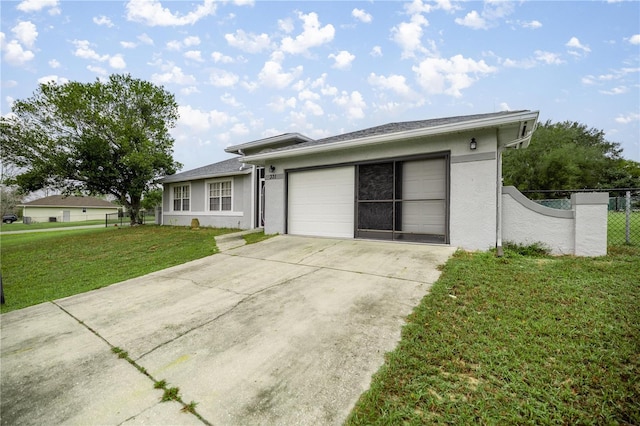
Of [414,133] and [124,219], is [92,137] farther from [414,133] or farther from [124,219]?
[414,133]

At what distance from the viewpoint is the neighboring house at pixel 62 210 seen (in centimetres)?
3350

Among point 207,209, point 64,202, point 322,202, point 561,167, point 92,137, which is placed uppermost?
point 92,137

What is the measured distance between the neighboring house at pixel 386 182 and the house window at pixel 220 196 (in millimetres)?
50

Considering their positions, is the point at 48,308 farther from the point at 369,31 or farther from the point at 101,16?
the point at 369,31

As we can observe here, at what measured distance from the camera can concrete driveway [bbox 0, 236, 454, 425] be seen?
1.89m

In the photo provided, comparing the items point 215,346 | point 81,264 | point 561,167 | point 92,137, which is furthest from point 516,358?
point 561,167

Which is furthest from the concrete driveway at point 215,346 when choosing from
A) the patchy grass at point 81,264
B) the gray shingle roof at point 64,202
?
the gray shingle roof at point 64,202

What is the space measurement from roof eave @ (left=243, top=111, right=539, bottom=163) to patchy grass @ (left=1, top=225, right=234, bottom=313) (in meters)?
3.74

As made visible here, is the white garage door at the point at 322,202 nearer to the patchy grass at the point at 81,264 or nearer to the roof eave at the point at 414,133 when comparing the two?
the roof eave at the point at 414,133

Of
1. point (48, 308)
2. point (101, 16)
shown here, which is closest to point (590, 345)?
point (48, 308)

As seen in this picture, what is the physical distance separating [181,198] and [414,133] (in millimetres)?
13803

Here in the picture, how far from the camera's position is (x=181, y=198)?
1543 centimetres

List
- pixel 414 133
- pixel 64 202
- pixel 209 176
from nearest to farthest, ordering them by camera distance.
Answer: pixel 414 133
pixel 209 176
pixel 64 202

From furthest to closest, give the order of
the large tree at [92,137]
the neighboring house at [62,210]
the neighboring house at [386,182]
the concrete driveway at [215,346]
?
the neighboring house at [62,210] → the large tree at [92,137] → the neighboring house at [386,182] → the concrete driveway at [215,346]
